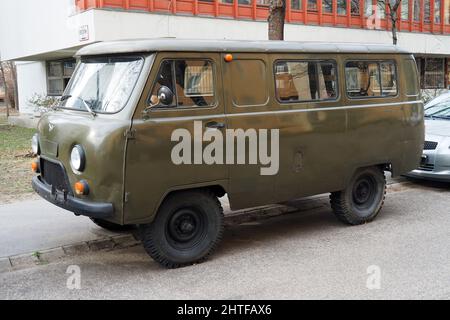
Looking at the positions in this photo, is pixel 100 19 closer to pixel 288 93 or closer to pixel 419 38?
pixel 288 93

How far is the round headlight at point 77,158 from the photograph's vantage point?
490 centimetres

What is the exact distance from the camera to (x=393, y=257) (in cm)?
561

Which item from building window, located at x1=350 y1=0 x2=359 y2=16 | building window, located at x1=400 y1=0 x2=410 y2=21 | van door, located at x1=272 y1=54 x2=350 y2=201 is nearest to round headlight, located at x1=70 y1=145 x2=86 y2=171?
van door, located at x1=272 y1=54 x2=350 y2=201

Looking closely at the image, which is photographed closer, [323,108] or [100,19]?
[323,108]

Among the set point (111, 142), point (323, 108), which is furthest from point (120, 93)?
point (323, 108)

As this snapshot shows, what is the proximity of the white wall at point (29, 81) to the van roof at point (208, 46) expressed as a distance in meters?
21.9

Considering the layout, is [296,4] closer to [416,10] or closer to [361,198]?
[416,10]

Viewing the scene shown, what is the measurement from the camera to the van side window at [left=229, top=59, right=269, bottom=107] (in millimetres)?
5566

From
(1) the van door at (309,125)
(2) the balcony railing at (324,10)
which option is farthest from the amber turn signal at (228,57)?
(2) the balcony railing at (324,10)

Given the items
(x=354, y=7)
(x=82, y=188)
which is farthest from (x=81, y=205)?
(x=354, y=7)

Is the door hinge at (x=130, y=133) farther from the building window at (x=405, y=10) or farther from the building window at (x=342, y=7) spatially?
the building window at (x=405, y=10)
